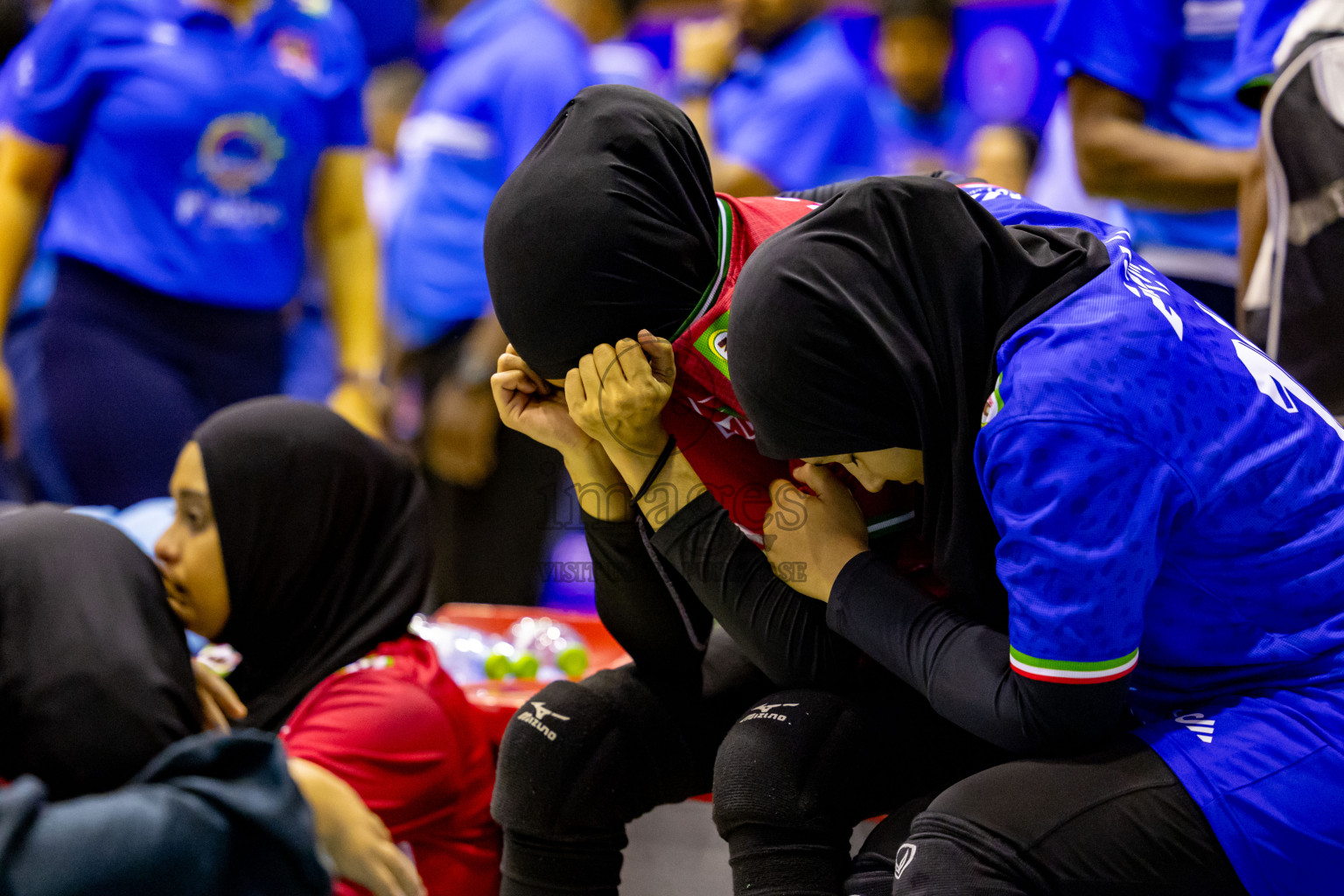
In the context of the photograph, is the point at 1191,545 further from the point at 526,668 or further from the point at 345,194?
the point at 345,194

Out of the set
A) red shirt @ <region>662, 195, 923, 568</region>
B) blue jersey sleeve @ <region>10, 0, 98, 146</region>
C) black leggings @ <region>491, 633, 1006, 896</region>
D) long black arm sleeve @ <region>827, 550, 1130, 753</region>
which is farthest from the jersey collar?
blue jersey sleeve @ <region>10, 0, 98, 146</region>

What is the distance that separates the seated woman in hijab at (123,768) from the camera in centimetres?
98

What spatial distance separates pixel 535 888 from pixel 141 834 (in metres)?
0.57

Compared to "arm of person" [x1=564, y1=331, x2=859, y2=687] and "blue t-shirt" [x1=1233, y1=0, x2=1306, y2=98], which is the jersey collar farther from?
"blue t-shirt" [x1=1233, y1=0, x2=1306, y2=98]

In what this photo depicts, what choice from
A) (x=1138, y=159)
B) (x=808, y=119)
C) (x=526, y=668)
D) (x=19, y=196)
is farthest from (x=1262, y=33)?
(x=19, y=196)

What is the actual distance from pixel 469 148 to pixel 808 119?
2.68 ft

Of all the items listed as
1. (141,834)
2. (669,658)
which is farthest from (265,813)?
(669,658)

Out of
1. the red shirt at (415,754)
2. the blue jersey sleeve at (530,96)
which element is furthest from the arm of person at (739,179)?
the red shirt at (415,754)

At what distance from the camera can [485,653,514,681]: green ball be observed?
2.17 m

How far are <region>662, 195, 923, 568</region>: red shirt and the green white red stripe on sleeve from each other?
0.34 metres

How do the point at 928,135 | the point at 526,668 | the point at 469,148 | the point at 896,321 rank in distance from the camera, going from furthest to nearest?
the point at 928,135 < the point at 469,148 < the point at 526,668 < the point at 896,321

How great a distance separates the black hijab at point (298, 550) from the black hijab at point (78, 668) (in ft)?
1.55

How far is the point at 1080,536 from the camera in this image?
1069mm

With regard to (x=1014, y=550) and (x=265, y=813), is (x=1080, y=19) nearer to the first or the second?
(x=1014, y=550)
